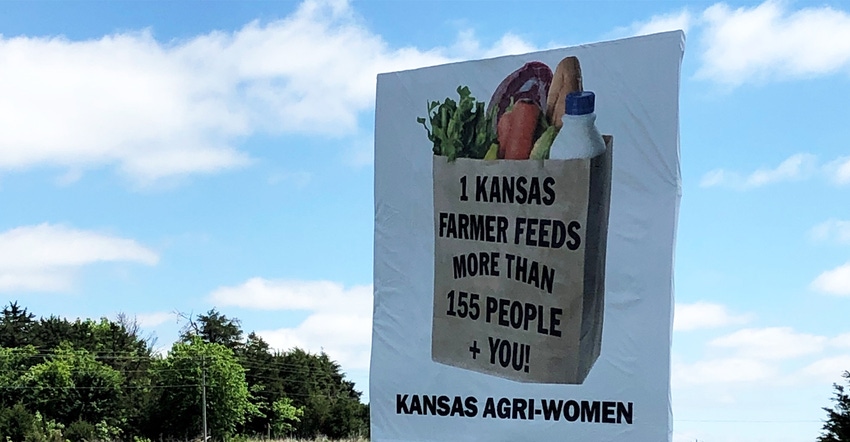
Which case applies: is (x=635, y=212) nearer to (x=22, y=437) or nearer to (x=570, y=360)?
(x=570, y=360)

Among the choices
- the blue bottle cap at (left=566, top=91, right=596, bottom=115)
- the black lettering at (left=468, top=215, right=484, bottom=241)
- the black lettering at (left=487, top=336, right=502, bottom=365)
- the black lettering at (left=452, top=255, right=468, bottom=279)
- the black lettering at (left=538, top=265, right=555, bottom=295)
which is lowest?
the black lettering at (left=487, top=336, right=502, bottom=365)

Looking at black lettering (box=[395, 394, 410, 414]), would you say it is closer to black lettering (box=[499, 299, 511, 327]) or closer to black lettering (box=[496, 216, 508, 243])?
black lettering (box=[499, 299, 511, 327])

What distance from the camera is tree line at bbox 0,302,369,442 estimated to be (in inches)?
1156

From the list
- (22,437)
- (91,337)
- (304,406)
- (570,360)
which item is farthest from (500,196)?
(91,337)

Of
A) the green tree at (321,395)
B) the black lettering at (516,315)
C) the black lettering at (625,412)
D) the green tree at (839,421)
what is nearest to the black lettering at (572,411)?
the black lettering at (625,412)

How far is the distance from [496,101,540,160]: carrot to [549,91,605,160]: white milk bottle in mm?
215

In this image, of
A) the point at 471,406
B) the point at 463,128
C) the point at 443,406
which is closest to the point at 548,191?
the point at 463,128

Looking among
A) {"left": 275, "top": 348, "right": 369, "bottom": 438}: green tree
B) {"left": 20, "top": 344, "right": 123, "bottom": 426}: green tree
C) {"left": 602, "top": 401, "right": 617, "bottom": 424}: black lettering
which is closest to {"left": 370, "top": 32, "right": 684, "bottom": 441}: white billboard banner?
{"left": 602, "top": 401, "right": 617, "bottom": 424}: black lettering

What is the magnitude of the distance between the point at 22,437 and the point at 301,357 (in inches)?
445

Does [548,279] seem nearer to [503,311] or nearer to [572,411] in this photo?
[503,311]

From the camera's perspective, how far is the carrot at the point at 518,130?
634cm

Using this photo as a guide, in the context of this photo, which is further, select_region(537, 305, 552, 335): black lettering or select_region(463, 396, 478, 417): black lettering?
select_region(463, 396, 478, 417): black lettering

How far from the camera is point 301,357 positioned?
3716 cm

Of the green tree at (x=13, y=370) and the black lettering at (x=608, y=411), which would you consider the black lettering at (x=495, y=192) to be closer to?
the black lettering at (x=608, y=411)
